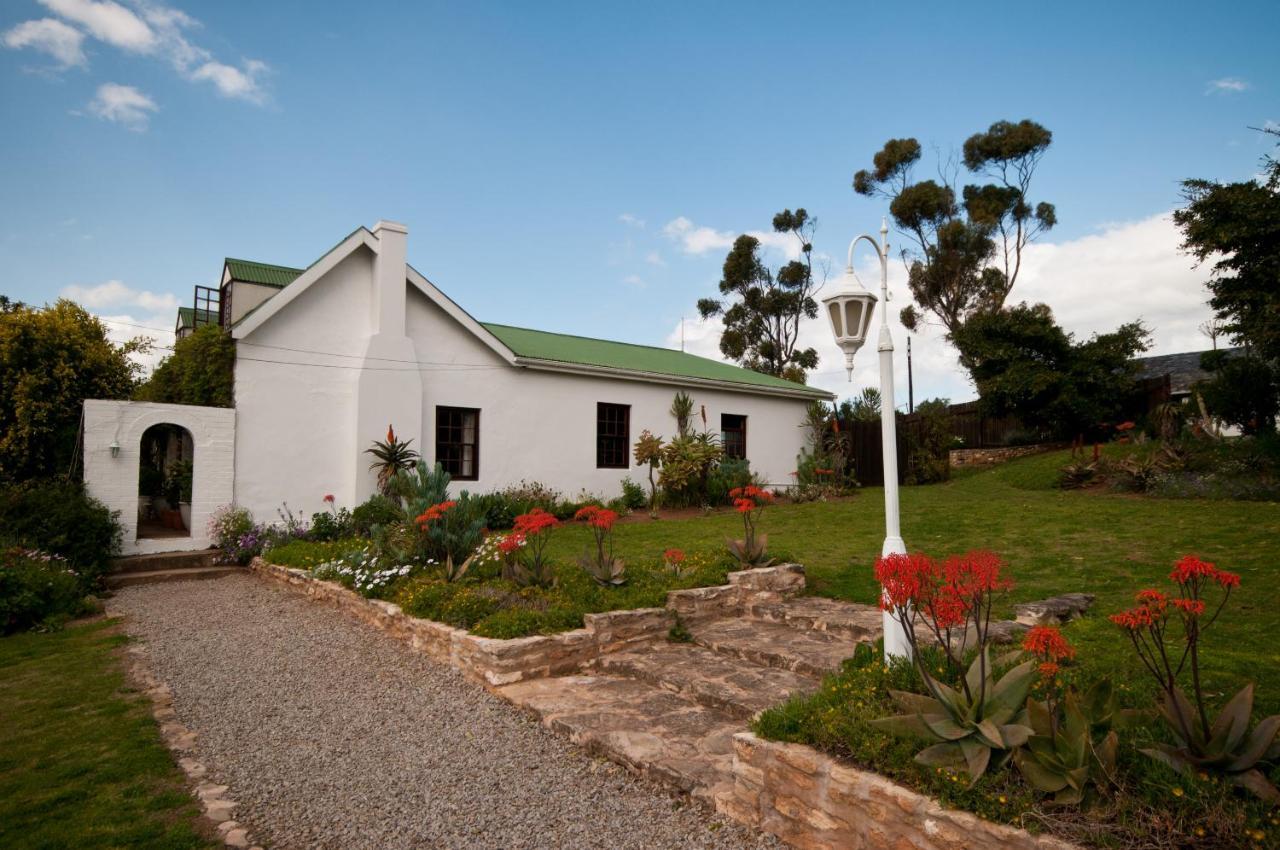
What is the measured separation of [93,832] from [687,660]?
3.78 metres

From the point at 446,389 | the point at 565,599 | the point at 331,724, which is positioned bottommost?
the point at 331,724

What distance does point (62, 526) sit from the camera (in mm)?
9062

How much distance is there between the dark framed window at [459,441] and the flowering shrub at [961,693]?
11.3 metres

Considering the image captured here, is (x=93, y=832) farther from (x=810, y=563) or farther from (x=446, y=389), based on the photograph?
(x=446, y=389)

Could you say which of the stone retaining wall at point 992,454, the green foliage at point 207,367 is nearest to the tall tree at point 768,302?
the stone retaining wall at point 992,454

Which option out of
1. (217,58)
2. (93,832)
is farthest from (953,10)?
(93,832)

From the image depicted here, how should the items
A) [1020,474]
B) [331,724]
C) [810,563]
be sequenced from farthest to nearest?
1. [1020,474]
2. [810,563]
3. [331,724]

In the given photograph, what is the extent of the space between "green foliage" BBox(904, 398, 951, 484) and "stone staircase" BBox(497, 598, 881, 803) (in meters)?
12.8

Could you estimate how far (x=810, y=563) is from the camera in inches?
341

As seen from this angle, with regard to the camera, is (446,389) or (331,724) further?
(446,389)

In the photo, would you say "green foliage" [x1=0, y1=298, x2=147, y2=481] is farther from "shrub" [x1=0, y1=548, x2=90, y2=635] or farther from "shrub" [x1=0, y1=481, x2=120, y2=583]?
"shrub" [x1=0, y1=548, x2=90, y2=635]

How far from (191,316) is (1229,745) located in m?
20.6

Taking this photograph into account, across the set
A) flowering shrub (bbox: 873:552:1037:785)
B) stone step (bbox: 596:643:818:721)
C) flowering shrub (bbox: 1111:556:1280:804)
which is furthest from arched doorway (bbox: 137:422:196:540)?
flowering shrub (bbox: 1111:556:1280:804)

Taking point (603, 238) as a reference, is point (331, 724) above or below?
below
